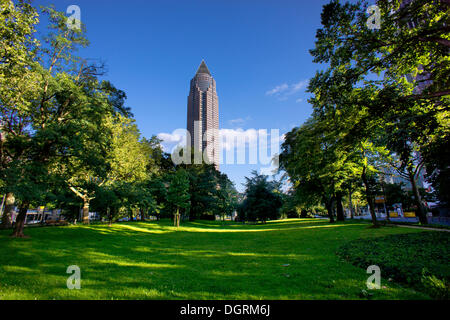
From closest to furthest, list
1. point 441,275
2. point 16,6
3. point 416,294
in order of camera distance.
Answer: point 416,294 < point 441,275 < point 16,6

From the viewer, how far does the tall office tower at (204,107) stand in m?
168

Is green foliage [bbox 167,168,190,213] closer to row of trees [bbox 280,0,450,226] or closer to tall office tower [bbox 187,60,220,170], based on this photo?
row of trees [bbox 280,0,450,226]

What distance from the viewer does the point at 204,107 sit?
173750 millimetres

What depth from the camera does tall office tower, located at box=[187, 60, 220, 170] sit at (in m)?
168

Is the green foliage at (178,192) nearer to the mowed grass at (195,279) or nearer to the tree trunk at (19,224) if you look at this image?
the tree trunk at (19,224)

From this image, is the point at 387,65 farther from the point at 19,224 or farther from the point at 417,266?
the point at 19,224

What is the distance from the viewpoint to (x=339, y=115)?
9719 mm

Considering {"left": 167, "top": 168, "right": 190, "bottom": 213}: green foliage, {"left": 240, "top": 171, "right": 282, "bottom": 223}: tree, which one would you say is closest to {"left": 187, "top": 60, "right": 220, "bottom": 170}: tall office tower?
{"left": 240, "top": 171, "right": 282, "bottom": 223}: tree

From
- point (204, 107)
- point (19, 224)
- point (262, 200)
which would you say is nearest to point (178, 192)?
point (19, 224)

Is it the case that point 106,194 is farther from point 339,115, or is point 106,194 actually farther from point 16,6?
point 339,115

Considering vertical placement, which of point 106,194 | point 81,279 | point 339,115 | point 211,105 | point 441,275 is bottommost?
point 81,279
